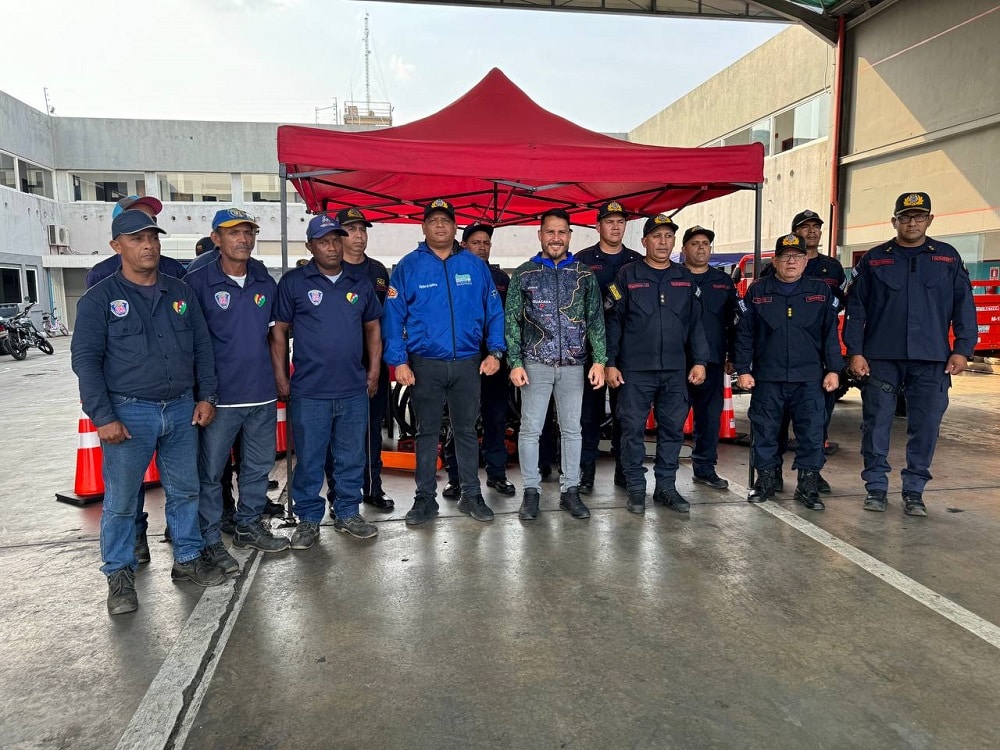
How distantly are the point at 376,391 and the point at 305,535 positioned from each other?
979mm

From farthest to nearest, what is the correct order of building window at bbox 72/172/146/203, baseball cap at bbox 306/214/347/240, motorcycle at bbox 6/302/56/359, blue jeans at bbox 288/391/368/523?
building window at bbox 72/172/146/203 → motorcycle at bbox 6/302/56/359 → blue jeans at bbox 288/391/368/523 → baseball cap at bbox 306/214/347/240

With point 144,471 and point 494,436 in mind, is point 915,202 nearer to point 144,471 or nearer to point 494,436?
point 494,436

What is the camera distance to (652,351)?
4.38 meters

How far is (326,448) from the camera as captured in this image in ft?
12.8

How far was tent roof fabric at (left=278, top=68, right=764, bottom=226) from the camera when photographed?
4.63 m

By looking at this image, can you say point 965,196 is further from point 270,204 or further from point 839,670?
point 270,204

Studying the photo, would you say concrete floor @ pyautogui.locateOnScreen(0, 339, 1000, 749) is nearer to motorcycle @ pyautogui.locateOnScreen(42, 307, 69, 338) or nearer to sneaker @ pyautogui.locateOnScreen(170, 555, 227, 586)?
sneaker @ pyautogui.locateOnScreen(170, 555, 227, 586)

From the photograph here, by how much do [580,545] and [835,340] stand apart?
88.6 inches

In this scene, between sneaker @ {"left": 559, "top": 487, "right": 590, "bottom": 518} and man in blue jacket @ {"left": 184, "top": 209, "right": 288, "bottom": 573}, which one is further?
sneaker @ {"left": 559, "top": 487, "right": 590, "bottom": 518}

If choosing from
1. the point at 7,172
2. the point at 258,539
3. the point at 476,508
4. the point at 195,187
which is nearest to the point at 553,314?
the point at 476,508

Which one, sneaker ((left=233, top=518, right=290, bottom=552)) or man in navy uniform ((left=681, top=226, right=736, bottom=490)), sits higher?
man in navy uniform ((left=681, top=226, right=736, bottom=490))

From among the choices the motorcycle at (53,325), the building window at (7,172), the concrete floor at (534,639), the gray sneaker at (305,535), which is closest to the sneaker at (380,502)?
the concrete floor at (534,639)

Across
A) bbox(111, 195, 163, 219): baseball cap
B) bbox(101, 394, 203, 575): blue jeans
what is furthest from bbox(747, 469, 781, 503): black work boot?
bbox(111, 195, 163, 219): baseball cap

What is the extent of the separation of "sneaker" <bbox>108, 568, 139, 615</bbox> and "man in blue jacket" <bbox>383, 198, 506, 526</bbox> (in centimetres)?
157
